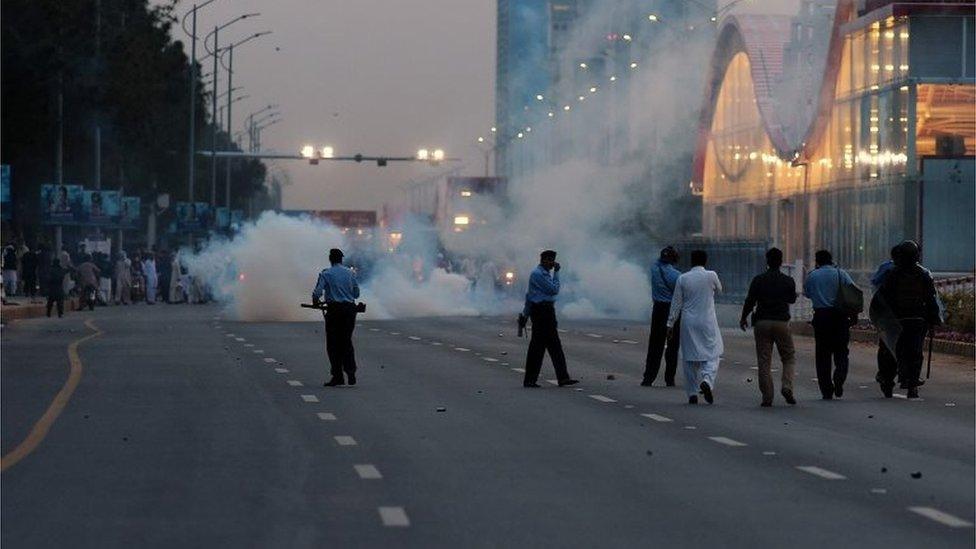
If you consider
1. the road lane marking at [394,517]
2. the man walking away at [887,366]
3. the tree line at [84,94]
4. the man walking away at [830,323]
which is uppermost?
the tree line at [84,94]

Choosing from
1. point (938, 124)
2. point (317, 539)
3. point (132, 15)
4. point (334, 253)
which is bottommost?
point (317, 539)

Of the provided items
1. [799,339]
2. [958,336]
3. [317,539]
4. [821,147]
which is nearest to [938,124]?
[821,147]

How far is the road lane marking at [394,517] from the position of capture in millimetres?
12320

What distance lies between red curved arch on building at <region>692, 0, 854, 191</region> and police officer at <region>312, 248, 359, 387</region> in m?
47.1

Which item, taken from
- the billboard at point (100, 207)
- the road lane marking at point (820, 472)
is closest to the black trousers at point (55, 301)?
the billboard at point (100, 207)

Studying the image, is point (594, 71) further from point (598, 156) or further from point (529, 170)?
point (598, 156)

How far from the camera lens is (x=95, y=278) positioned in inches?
2515

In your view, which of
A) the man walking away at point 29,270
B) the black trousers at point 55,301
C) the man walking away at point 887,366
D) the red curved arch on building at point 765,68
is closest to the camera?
the man walking away at point 887,366

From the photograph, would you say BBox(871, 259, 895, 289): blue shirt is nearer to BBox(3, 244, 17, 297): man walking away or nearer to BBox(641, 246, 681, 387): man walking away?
BBox(641, 246, 681, 387): man walking away

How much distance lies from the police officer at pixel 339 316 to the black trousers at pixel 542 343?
6.88ft

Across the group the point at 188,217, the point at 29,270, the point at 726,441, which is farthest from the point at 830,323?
the point at 188,217

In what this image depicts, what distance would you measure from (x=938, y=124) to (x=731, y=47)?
26952mm

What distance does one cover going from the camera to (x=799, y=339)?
4456 cm

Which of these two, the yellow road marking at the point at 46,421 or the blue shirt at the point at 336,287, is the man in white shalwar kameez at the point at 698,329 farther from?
the yellow road marking at the point at 46,421
